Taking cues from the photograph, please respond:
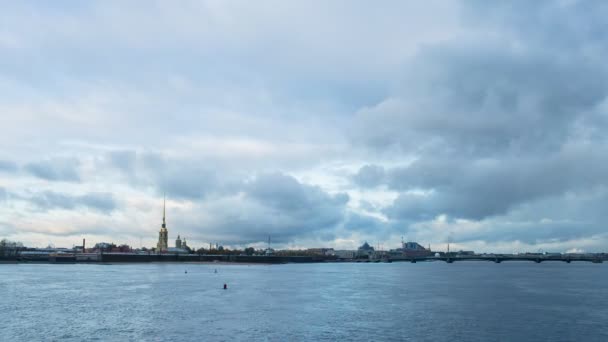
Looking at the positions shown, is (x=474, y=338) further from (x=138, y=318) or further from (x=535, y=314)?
(x=138, y=318)

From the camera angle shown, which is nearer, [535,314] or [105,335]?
Answer: [105,335]

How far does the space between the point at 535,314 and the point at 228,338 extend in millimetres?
40914

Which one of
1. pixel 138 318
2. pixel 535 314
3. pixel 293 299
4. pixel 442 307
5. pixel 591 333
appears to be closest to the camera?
pixel 591 333

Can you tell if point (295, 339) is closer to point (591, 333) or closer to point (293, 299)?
point (591, 333)

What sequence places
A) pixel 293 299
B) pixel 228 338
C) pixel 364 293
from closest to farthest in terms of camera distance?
1. pixel 228 338
2. pixel 293 299
3. pixel 364 293

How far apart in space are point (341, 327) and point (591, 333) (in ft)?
83.1

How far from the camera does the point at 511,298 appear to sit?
3497 inches

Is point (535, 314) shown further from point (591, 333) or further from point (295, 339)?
point (295, 339)

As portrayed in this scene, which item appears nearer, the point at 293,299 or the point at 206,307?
the point at 206,307

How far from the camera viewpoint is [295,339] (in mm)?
49531

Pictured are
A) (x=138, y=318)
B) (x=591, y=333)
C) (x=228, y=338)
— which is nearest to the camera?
(x=228, y=338)


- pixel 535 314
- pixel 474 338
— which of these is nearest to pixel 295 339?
pixel 474 338

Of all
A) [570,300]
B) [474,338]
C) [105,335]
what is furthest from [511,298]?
[105,335]

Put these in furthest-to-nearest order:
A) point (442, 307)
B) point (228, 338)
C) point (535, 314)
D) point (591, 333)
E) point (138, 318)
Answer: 1. point (442, 307)
2. point (535, 314)
3. point (138, 318)
4. point (591, 333)
5. point (228, 338)
